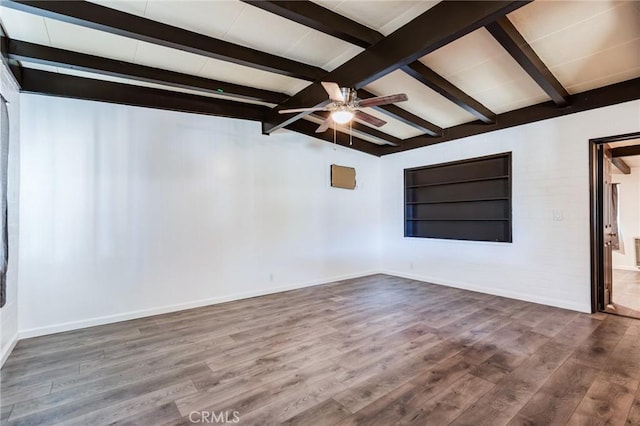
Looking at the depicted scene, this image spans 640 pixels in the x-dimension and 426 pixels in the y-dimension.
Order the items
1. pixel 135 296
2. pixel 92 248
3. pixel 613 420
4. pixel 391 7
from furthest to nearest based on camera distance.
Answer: pixel 135 296
pixel 92 248
pixel 391 7
pixel 613 420

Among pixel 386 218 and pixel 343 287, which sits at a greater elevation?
pixel 386 218

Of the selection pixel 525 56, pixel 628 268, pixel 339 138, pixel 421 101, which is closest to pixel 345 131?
pixel 339 138

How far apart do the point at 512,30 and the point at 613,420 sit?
9.86 feet

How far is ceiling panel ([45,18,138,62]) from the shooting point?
8.60ft

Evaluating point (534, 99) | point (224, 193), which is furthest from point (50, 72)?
point (534, 99)

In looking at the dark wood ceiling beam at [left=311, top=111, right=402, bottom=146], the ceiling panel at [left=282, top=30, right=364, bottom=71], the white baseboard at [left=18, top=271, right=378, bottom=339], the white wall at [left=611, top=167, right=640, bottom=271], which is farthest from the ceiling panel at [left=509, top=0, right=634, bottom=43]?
the white wall at [left=611, top=167, right=640, bottom=271]

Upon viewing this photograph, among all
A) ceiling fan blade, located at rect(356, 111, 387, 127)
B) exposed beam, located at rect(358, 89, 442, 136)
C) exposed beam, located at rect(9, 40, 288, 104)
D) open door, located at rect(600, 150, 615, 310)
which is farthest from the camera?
exposed beam, located at rect(358, 89, 442, 136)

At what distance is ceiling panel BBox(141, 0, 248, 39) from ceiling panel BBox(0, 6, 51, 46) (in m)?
0.96

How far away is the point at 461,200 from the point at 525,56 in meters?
2.83

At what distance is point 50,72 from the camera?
3217mm

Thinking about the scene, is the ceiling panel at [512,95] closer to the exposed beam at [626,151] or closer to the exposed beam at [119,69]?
the exposed beam at [626,151]

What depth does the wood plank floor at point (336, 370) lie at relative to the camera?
1.90 metres

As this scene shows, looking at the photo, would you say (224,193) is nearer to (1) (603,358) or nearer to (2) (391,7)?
(2) (391,7)

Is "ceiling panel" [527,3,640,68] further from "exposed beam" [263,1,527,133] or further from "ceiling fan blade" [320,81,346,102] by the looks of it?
"ceiling fan blade" [320,81,346,102]
